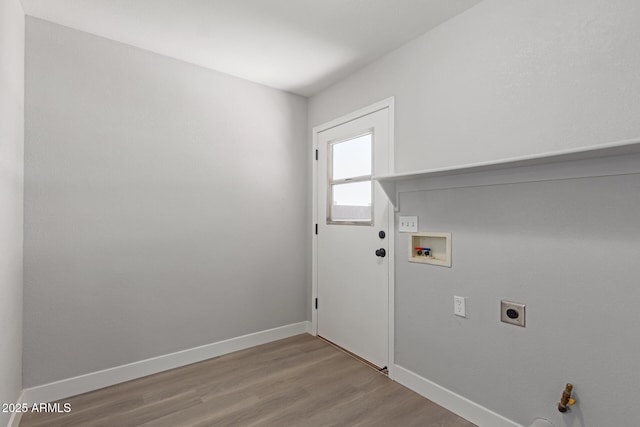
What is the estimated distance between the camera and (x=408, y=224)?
7.45 feet

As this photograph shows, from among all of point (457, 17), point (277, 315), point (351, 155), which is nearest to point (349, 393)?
point (277, 315)

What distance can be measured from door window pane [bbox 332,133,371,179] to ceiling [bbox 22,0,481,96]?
659 mm

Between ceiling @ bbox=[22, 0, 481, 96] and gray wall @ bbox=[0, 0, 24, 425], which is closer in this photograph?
gray wall @ bbox=[0, 0, 24, 425]

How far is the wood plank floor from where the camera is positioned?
1.89 meters

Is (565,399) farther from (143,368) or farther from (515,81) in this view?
(143,368)

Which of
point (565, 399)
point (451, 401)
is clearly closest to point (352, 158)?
point (451, 401)

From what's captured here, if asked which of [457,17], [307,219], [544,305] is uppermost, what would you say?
[457,17]

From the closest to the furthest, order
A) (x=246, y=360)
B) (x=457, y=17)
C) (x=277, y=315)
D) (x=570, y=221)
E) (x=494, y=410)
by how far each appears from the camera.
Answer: (x=570, y=221) → (x=494, y=410) → (x=457, y=17) → (x=246, y=360) → (x=277, y=315)

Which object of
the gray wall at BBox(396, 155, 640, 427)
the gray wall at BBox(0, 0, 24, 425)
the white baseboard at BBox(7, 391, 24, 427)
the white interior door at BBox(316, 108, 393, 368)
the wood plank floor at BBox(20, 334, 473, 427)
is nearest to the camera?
the gray wall at BBox(396, 155, 640, 427)

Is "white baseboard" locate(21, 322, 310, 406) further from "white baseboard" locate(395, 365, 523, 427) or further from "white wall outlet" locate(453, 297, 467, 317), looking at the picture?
"white wall outlet" locate(453, 297, 467, 317)

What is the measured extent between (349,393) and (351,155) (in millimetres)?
1926

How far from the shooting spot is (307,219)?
134 inches

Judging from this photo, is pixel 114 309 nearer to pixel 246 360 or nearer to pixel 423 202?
pixel 246 360

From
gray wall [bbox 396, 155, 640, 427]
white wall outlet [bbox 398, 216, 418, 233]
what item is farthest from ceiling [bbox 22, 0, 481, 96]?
white wall outlet [bbox 398, 216, 418, 233]
